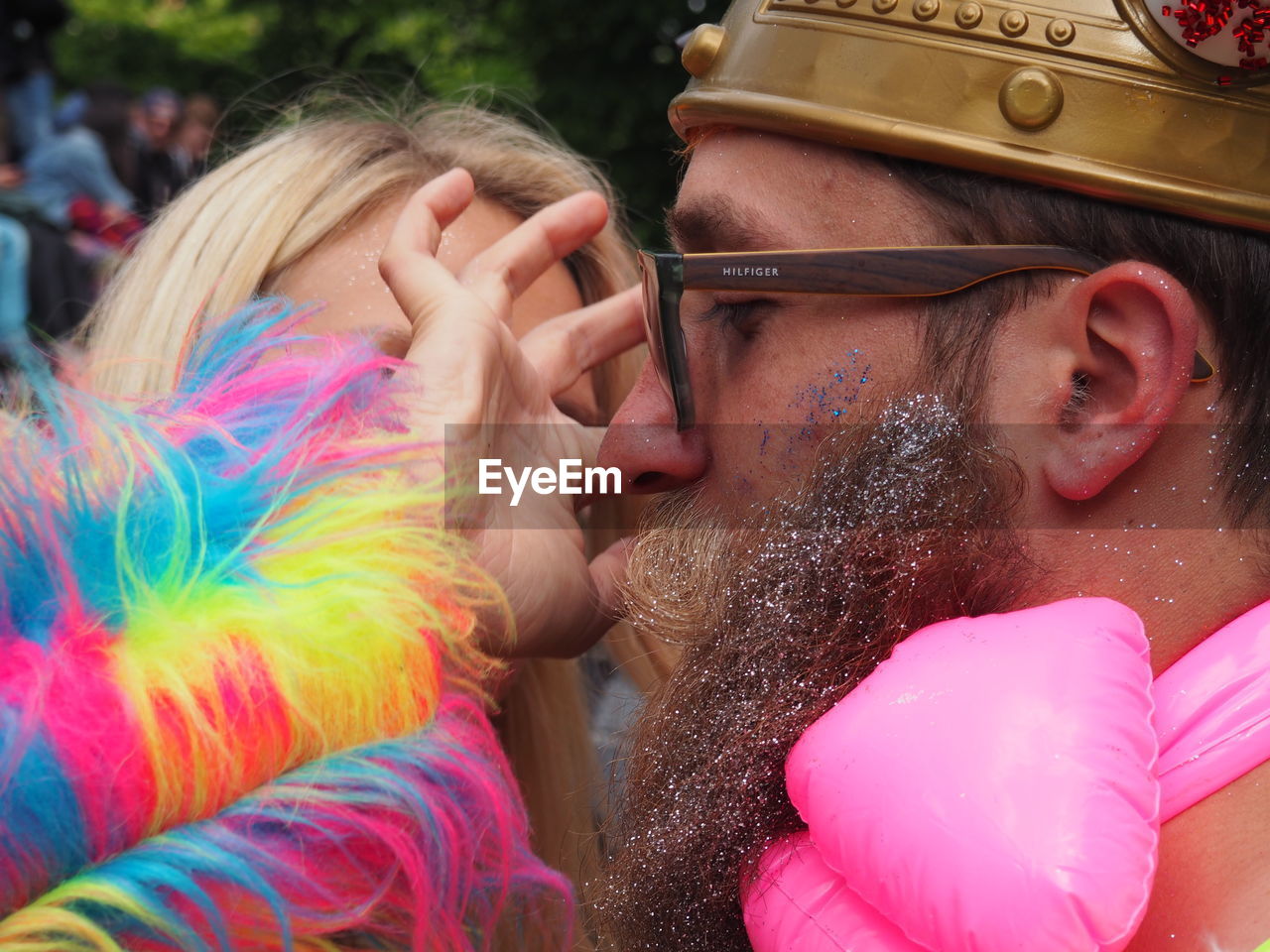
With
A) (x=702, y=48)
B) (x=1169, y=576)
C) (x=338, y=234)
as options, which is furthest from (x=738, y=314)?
(x=338, y=234)

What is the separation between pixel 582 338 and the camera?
227cm

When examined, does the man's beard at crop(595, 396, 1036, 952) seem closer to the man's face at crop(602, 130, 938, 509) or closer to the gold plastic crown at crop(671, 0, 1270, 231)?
the man's face at crop(602, 130, 938, 509)

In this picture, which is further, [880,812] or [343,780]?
[343,780]

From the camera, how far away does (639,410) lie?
5.75ft

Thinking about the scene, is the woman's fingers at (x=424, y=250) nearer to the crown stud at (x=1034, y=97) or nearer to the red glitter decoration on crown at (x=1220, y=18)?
the crown stud at (x=1034, y=97)

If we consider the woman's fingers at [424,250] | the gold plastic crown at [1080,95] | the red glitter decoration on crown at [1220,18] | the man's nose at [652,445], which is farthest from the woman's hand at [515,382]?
the red glitter decoration on crown at [1220,18]

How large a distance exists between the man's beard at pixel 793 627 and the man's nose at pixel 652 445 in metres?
0.16

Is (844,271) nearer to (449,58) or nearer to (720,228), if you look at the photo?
(720,228)

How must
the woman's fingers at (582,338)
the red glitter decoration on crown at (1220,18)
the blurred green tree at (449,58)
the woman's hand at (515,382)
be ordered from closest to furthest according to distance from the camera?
the red glitter decoration on crown at (1220,18)
the woman's hand at (515,382)
the woman's fingers at (582,338)
the blurred green tree at (449,58)

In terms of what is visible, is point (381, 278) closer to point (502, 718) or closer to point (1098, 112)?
point (502, 718)

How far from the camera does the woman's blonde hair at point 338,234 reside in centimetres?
227

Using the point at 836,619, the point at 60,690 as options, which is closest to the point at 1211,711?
the point at 836,619

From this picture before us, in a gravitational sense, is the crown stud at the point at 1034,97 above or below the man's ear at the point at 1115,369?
above

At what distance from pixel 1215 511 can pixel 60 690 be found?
49.8 inches
